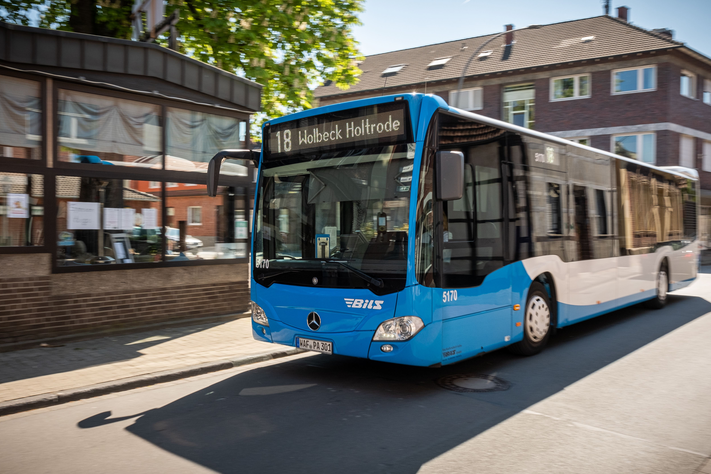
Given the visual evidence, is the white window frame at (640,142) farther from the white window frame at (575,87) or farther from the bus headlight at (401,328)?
the bus headlight at (401,328)

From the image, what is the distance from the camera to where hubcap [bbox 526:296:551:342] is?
297 inches

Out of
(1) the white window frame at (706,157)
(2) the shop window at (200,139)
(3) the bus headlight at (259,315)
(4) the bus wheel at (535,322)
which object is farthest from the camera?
(1) the white window frame at (706,157)

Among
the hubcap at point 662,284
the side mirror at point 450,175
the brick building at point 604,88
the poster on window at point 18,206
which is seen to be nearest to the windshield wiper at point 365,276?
the side mirror at point 450,175

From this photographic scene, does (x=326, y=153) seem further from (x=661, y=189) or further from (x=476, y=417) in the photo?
(x=661, y=189)

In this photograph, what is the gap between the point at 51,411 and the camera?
5.62 m

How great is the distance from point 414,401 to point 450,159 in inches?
90.7

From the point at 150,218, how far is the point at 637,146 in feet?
85.3

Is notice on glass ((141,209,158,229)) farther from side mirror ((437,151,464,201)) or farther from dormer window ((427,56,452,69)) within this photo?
dormer window ((427,56,452,69))

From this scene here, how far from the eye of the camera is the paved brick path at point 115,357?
6360 millimetres

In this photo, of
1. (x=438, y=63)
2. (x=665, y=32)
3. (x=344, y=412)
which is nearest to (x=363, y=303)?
(x=344, y=412)

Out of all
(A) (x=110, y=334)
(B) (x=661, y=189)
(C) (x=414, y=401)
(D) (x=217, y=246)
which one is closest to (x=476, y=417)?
(C) (x=414, y=401)

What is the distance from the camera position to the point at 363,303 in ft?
19.3

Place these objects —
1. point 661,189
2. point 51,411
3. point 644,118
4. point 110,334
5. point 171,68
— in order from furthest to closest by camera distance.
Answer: point 644,118
point 661,189
point 171,68
point 110,334
point 51,411

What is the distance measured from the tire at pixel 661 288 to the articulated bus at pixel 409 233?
4.54 m
